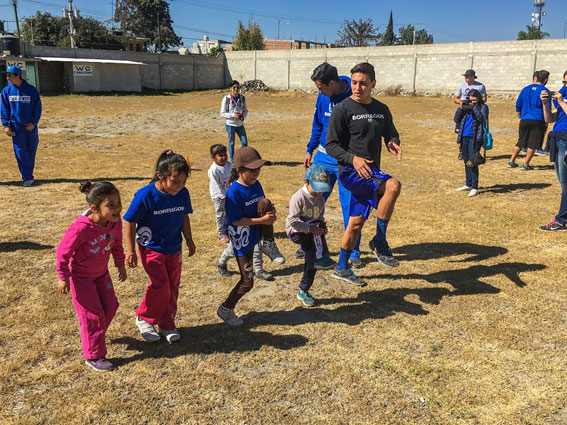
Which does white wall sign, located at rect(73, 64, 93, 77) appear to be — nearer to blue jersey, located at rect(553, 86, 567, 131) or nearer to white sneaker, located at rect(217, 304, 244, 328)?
blue jersey, located at rect(553, 86, 567, 131)

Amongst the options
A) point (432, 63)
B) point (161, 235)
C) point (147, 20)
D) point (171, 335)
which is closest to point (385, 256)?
point (171, 335)

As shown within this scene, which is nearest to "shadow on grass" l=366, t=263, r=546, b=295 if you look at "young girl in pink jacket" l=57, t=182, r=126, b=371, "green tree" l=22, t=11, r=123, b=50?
"young girl in pink jacket" l=57, t=182, r=126, b=371

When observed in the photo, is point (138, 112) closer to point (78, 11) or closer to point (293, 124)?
point (293, 124)

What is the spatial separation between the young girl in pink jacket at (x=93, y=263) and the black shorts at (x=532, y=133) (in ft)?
34.1

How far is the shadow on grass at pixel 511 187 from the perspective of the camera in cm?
930

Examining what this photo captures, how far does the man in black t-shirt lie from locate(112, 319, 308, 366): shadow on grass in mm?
1266

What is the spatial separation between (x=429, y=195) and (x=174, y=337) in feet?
20.7

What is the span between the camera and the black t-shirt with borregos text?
4.64 meters

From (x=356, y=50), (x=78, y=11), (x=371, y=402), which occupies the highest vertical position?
(x=78, y=11)

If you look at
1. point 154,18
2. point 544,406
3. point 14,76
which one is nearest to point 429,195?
point 544,406

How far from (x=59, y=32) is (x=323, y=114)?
210 ft

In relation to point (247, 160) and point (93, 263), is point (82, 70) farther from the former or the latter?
point (93, 263)

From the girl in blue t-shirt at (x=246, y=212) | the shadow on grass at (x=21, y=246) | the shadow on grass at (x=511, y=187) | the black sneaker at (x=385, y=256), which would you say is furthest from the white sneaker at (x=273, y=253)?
the shadow on grass at (x=511, y=187)

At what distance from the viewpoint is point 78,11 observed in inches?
2264
